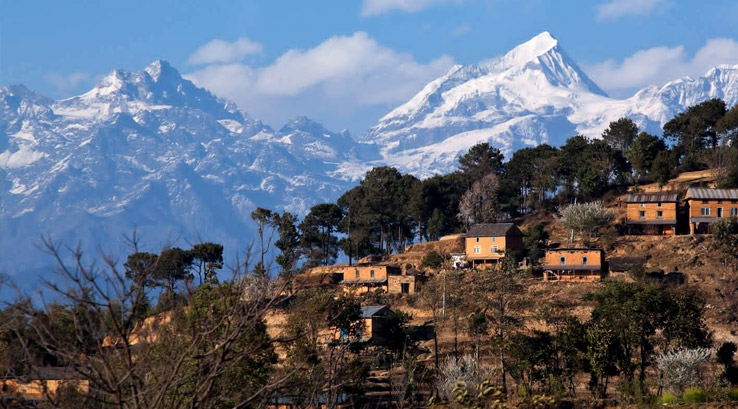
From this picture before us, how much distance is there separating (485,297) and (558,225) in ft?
75.5

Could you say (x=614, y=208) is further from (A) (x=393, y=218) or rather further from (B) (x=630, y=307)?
(B) (x=630, y=307)

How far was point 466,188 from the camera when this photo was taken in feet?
337

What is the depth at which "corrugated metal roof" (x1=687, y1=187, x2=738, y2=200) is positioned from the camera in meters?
76.1

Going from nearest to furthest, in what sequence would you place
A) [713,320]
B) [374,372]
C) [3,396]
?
[3,396], [374,372], [713,320]

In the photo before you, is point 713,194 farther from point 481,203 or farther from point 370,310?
point 370,310

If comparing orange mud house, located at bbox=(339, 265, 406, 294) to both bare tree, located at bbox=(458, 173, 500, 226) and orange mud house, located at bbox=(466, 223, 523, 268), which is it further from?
bare tree, located at bbox=(458, 173, 500, 226)

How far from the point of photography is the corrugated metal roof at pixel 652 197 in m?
77.4

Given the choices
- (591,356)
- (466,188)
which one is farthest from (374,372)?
(466,188)

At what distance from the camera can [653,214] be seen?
255 feet

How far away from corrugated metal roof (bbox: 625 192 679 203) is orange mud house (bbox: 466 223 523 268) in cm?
887

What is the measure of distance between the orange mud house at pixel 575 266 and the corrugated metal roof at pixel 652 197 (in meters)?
10.2

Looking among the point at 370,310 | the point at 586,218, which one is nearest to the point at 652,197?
the point at 586,218

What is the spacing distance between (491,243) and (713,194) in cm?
1651

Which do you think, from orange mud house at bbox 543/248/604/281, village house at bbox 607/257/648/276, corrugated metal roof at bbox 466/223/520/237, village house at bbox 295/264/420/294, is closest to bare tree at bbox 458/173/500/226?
corrugated metal roof at bbox 466/223/520/237
